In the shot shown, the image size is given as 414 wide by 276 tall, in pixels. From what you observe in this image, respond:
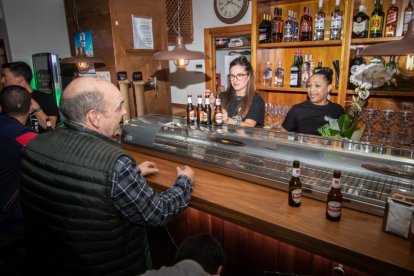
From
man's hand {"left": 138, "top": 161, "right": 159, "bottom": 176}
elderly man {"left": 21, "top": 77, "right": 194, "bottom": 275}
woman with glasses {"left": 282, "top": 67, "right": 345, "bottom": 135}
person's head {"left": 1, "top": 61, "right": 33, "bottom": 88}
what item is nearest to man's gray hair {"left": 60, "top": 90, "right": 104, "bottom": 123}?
elderly man {"left": 21, "top": 77, "right": 194, "bottom": 275}

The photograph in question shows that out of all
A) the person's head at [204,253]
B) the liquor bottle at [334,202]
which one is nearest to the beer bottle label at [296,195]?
the liquor bottle at [334,202]

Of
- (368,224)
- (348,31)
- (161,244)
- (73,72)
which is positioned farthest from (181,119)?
(73,72)

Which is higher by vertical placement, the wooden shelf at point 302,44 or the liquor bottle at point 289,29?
the liquor bottle at point 289,29

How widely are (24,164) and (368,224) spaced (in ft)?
5.01

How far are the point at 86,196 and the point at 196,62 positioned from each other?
470 centimetres

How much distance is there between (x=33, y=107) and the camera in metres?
3.13

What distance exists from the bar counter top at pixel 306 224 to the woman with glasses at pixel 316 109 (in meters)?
1.58

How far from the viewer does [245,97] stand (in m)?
2.99

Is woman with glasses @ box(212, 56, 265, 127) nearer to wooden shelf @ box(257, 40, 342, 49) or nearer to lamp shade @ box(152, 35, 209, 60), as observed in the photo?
lamp shade @ box(152, 35, 209, 60)

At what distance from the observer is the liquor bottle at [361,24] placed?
2967 mm

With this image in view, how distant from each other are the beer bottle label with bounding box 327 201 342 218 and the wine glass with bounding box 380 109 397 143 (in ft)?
6.25

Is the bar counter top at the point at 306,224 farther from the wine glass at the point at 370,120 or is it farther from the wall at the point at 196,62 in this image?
the wall at the point at 196,62

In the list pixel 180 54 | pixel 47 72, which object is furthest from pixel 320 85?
pixel 47 72

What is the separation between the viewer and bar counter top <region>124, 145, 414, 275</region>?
1.08 m
